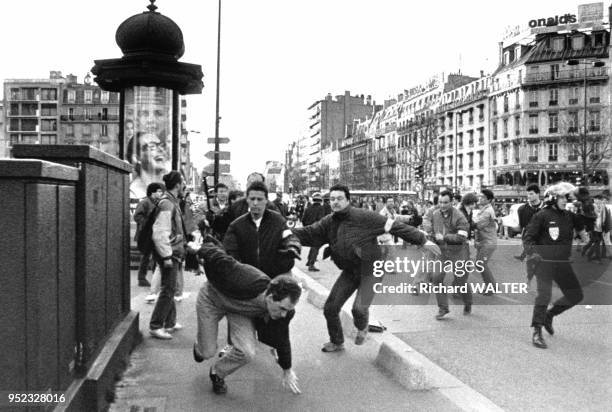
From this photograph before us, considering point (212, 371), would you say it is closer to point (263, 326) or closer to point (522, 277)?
point (263, 326)

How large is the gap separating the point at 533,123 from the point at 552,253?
214 feet

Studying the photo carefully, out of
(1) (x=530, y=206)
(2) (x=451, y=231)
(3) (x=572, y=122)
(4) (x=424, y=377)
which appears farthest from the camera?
(3) (x=572, y=122)

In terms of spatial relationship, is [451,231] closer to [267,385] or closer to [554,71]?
[267,385]

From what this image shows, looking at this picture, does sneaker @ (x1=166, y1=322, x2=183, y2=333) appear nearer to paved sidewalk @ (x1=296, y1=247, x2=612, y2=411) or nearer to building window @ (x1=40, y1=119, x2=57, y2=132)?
paved sidewalk @ (x1=296, y1=247, x2=612, y2=411)

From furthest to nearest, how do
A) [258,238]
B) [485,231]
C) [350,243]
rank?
[485,231], [350,243], [258,238]

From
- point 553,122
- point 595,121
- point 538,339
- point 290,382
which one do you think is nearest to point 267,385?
point 290,382

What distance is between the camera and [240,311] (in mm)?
4871

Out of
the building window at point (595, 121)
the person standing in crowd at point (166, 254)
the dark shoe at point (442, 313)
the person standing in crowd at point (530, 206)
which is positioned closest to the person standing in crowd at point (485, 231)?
the dark shoe at point (442, 313)

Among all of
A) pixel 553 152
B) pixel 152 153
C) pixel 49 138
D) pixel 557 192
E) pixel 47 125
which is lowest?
pixel 557 192

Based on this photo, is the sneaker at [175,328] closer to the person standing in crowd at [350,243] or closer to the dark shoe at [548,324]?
the person standing in crowd at [350,243]

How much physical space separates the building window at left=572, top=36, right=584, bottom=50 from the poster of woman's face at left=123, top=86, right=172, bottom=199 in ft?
206

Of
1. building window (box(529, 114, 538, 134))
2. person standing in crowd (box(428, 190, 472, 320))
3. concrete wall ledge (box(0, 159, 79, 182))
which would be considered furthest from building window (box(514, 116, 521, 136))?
concrete wall ledge (box(0, 159, 79, 182))

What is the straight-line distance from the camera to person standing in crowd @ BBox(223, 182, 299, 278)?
5.49 meters

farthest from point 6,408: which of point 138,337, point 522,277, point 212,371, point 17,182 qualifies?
point 522,277
